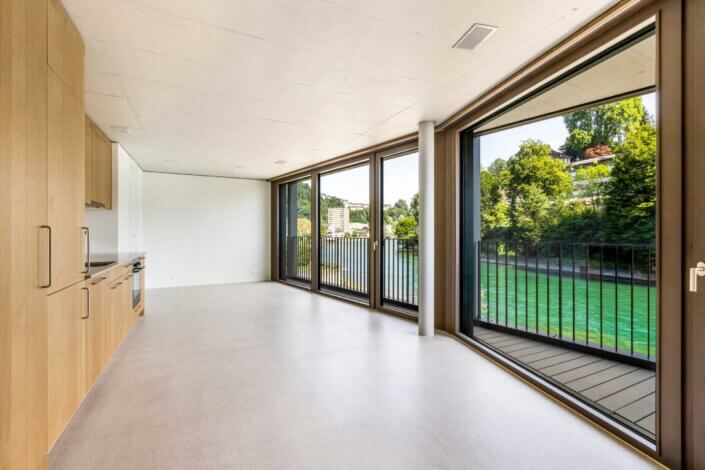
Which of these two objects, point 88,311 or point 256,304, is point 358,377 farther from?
point 256,304

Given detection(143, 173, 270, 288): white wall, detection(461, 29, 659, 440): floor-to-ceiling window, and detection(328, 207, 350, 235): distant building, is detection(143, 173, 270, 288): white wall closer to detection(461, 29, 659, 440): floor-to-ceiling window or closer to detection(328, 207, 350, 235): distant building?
detection(328, 207, 350, 235): distant building

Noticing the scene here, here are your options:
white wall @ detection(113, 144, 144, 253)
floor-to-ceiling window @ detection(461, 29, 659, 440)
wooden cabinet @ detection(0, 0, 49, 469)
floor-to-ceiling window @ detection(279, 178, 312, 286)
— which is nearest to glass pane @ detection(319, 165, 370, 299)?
floor-to-ceiling window @ detection(279, 178, 312, 286)

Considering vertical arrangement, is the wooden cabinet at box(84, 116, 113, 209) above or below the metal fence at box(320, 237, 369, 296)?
above

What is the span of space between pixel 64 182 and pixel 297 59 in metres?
1.72

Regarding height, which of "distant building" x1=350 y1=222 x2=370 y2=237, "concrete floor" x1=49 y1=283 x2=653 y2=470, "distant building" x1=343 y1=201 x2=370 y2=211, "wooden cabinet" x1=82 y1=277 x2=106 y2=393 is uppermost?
"distant building" x1=343 y1=201 x2=370 y2=211

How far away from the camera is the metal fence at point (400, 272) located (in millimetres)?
5176

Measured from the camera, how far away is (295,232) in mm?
8211

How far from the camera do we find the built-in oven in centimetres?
423

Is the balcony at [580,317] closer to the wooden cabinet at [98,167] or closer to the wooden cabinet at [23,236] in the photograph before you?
the wooden cabinet at [23,236]

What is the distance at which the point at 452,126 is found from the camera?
402 cm

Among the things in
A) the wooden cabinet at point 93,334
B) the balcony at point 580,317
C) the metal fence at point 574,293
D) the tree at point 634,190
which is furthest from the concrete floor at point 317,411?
the tree at point 634,190

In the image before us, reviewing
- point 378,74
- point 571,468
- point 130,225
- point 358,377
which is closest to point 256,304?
point 130,225

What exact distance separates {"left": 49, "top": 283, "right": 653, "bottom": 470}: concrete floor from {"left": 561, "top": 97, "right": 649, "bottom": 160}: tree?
209 centimetres

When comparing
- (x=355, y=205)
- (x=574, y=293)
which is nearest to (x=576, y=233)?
(x=574, y=293)
